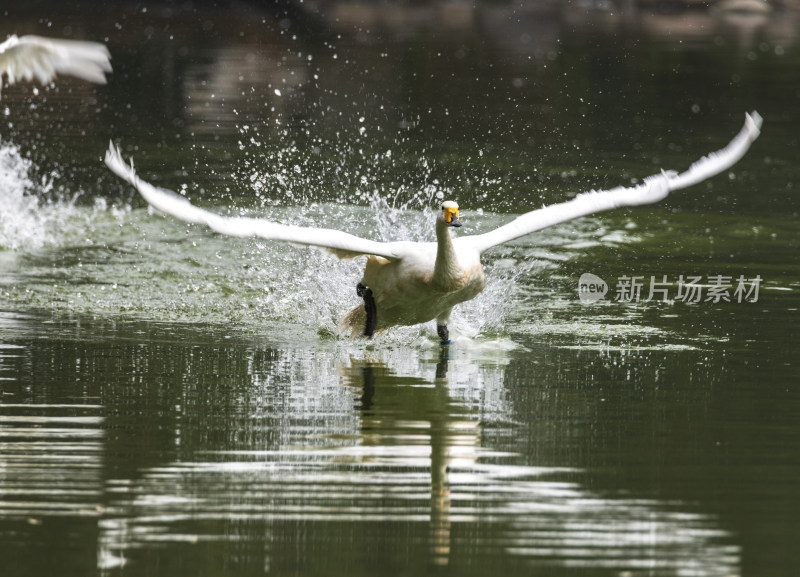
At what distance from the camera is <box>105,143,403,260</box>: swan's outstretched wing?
32.2ft

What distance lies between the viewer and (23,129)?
73.6ft


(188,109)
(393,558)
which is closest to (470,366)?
(393,558)

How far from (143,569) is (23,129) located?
1756cm

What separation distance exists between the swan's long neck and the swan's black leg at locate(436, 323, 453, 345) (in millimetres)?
777

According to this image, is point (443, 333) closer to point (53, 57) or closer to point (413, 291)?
point (413, 291)

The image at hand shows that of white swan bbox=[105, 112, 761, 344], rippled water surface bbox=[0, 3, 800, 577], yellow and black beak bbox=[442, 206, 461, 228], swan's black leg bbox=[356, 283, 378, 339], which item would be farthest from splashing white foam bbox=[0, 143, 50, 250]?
yellow and black beak bbox=[442, 206, 461, 228]

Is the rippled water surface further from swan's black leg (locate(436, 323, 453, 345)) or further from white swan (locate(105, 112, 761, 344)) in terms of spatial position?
white swan (locate(105, 112, 761, 344))

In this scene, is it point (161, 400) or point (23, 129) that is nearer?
point (161, 400)

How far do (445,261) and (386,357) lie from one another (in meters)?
0.87

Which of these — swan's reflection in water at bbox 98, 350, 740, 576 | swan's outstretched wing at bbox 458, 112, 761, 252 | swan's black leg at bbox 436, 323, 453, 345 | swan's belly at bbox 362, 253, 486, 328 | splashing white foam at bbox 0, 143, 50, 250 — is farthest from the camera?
splashing white foam at bbox 0, 143, 50, 250

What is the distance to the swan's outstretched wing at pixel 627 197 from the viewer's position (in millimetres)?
11195

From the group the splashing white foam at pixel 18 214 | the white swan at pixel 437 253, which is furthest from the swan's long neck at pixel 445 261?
the splashing white foam at pixel 18 214

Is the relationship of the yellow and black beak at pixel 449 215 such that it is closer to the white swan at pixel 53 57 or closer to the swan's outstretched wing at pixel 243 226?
the swan's outstretched wing at pixel 243 226

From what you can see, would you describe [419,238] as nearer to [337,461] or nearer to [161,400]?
[161,400]
